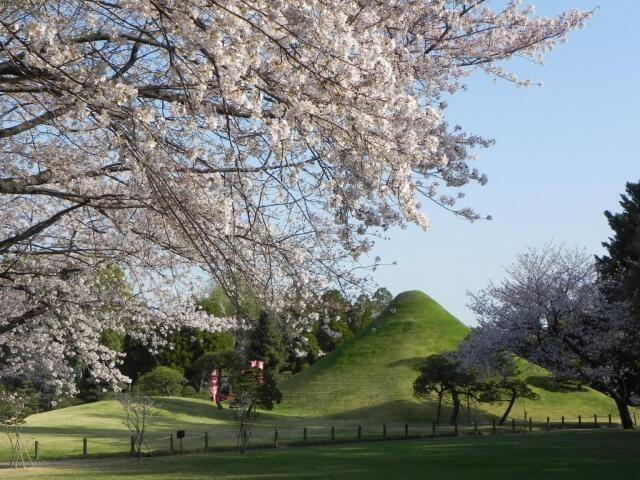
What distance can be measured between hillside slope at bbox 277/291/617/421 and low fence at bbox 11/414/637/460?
6.33 metres

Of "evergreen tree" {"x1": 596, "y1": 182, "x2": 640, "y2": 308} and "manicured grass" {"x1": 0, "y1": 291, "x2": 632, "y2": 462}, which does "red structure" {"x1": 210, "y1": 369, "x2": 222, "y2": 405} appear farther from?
"evergreen tree" {"x1": 596, "y1": 182, "x2": 640, "y2": 308}

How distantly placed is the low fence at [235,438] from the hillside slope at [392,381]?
6326 mm

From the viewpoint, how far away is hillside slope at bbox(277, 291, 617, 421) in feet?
177

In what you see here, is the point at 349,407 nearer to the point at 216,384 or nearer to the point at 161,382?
the point at 216,384

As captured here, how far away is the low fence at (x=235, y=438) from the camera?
93.8ft

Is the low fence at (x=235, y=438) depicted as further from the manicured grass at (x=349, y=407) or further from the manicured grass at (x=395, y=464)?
the manicured grass at (x=395, y=464)

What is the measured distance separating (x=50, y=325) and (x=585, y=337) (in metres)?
25.0

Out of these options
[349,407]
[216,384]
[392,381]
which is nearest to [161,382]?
[216,384]

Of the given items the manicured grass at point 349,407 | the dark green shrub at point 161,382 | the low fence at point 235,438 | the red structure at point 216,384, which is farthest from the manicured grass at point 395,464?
the dark green shrub at point 161,382

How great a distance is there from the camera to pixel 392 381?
2308 inches

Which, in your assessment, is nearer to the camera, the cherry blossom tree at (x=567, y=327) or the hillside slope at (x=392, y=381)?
the cherry blossom tree at (x=567, y=327)

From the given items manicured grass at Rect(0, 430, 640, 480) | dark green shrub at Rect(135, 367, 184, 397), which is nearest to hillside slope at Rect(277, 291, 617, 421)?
dark green shrub at Rect(135, 367, 184, 397)

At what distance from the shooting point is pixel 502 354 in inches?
1529

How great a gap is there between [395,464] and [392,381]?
118ft
